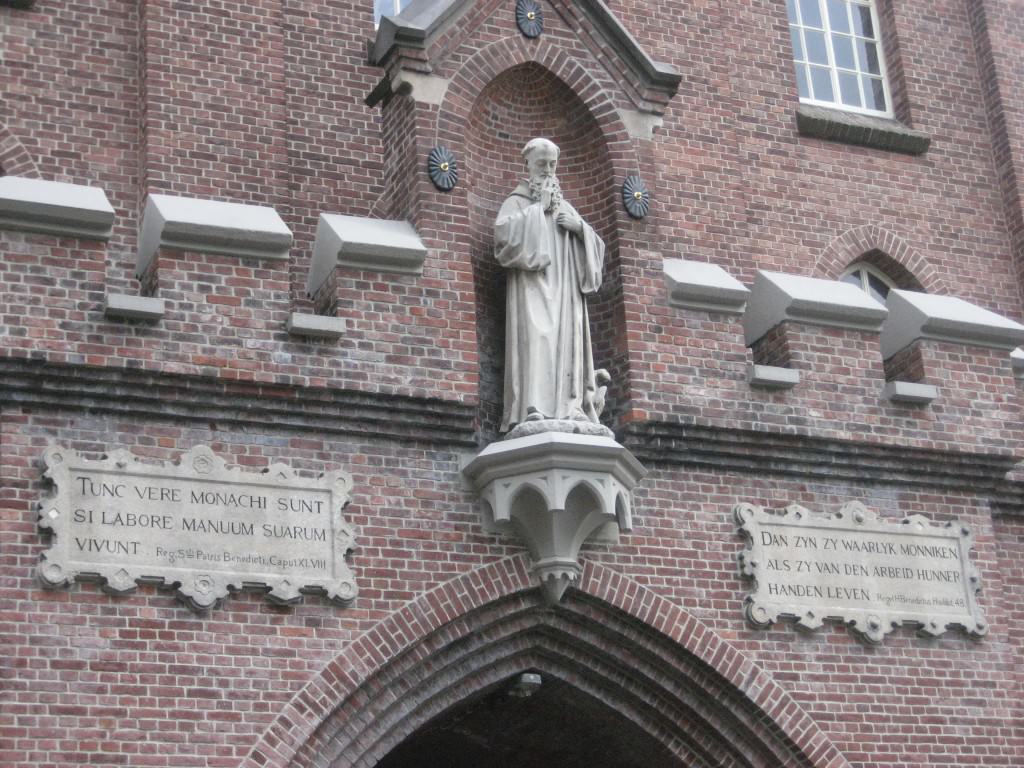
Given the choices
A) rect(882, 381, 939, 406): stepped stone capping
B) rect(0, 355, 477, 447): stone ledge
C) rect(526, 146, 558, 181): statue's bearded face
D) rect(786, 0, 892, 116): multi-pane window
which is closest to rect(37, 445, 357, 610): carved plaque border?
rect(0, 355, 477, 447): stone ledge

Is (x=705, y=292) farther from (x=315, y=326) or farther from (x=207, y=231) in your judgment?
(x=207, y=231)

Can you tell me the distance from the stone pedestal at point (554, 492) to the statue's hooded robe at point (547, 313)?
40 centimetres

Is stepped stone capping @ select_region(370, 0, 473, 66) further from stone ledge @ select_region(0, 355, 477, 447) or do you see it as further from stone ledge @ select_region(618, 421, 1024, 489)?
stone ledge @ select_region(618, 421, 1024, 489)

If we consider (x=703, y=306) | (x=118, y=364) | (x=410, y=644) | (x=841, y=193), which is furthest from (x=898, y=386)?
(x=118, y=364)

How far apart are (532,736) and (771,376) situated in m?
3.23

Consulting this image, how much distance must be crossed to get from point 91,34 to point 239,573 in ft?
16.0

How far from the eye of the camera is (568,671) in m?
14.9

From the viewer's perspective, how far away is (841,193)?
18953 mm

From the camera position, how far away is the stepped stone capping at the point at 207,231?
14.0 meters

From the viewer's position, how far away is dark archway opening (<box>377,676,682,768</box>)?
15.1m

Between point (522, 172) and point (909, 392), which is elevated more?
point (522, 172)

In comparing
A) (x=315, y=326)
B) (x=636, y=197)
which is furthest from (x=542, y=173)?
(x=315, y=326)

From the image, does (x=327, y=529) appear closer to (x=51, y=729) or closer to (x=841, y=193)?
(x=51, y=729)

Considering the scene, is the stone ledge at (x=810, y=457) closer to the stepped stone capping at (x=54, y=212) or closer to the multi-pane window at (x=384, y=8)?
the stepped stone capping at (x=54, y=212)
